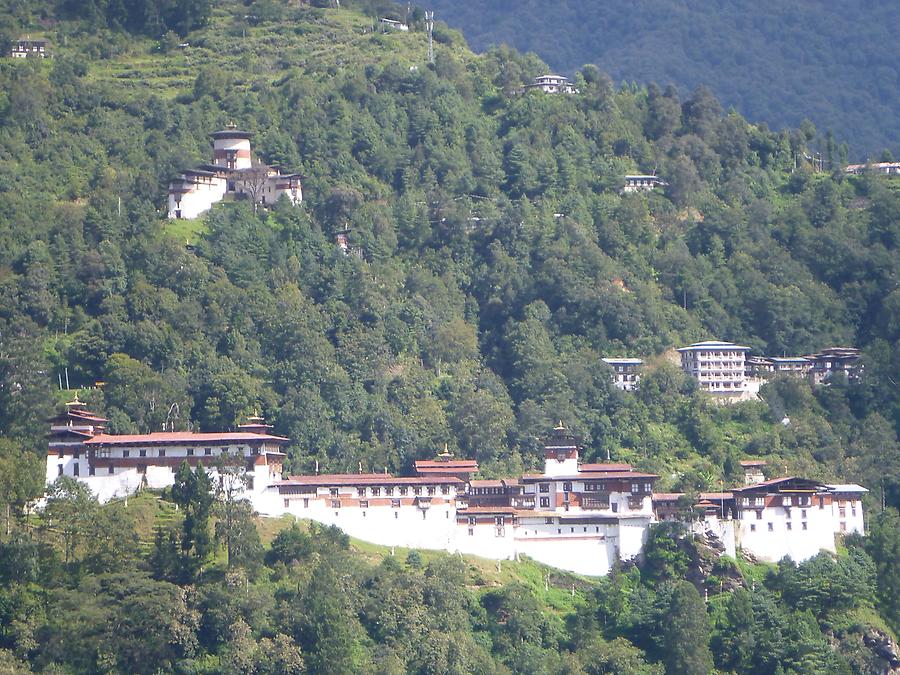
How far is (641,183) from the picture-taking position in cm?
11838

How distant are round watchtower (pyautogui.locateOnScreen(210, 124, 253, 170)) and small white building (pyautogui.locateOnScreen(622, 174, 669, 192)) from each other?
22.3 m

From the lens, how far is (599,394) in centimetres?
9981

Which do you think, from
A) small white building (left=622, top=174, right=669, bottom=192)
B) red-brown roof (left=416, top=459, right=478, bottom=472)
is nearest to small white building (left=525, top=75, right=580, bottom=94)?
small white building (left=622, top=174, right=669, bottom=192)

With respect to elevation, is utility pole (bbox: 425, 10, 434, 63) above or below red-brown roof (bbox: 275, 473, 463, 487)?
above

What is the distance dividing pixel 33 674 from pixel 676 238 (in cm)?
5302

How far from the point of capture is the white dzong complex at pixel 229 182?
106 metres

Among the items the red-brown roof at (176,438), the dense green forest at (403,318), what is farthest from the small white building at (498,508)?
the dense green forest at (403,318)

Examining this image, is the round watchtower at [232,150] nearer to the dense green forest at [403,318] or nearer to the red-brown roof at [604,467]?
the dense green forest at [403,318]

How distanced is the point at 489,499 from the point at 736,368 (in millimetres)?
21573

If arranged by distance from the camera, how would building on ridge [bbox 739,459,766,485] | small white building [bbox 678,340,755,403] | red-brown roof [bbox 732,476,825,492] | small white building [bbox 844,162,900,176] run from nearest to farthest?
1. red-brown roof [bbox 732,476,825,492]
2. building on ridge [bbox 739,459,766,485]
3. small white building [bbox 678,340,755,403]
4. small white building [bbox 844,162,900,176]

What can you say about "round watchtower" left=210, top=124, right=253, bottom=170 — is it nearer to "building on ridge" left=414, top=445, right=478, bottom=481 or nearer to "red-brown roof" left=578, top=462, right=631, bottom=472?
"building on ridge" left=414, top=445, right=478, bottom=481

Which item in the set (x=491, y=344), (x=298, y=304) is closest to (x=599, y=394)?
(x=491, y=344)

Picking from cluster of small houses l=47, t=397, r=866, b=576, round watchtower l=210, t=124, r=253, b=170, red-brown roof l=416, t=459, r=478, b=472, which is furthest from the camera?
round watchtower l=210, t=124, r=253, b=170

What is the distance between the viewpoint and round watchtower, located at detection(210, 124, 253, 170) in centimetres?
10962
